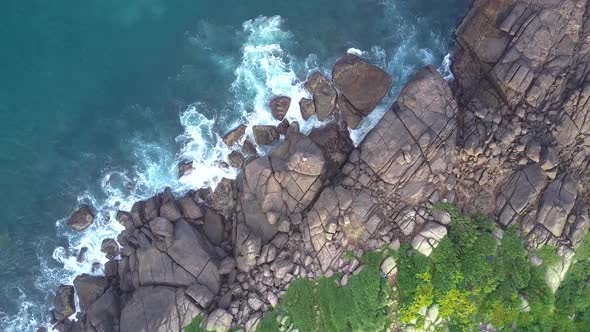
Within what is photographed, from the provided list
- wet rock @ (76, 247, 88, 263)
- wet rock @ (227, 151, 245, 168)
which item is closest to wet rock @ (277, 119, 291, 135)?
wet rock @ (227, 151, 245, 168)

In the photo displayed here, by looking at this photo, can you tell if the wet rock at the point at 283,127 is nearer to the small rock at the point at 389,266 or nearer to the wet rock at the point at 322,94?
the wet rock at the point at 322,94

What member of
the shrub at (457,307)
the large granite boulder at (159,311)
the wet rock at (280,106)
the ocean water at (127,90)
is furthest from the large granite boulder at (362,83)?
the large granite boulder at (159,311)

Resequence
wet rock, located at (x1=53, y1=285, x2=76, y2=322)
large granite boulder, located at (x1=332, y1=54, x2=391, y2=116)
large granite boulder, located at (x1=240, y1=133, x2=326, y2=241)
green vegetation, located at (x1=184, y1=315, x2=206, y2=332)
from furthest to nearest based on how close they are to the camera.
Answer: large granite boulder, located at (x1=332, y1=54, x2=391, y2=116)
wet rock, located at (x1=53, y1=285, x2=76, y2=322)
large granite boulder, located at (x1=240, y1=133, x2=326, y2=241)
green vegetation, located at (x1=184, y1=315, x2=206, y2=332)

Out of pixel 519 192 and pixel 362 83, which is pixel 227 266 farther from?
pixel 519 192

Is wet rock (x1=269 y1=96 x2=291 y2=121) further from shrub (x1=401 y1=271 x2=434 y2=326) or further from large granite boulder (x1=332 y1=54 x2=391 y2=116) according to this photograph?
shrub (x1=401 y1=271 x2=434 y2=326)

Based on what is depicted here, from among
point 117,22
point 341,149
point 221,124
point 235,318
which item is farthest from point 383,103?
point 117,22

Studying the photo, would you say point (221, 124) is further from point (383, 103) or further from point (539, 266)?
point (539, 266)

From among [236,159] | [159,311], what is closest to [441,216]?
[236,159]
